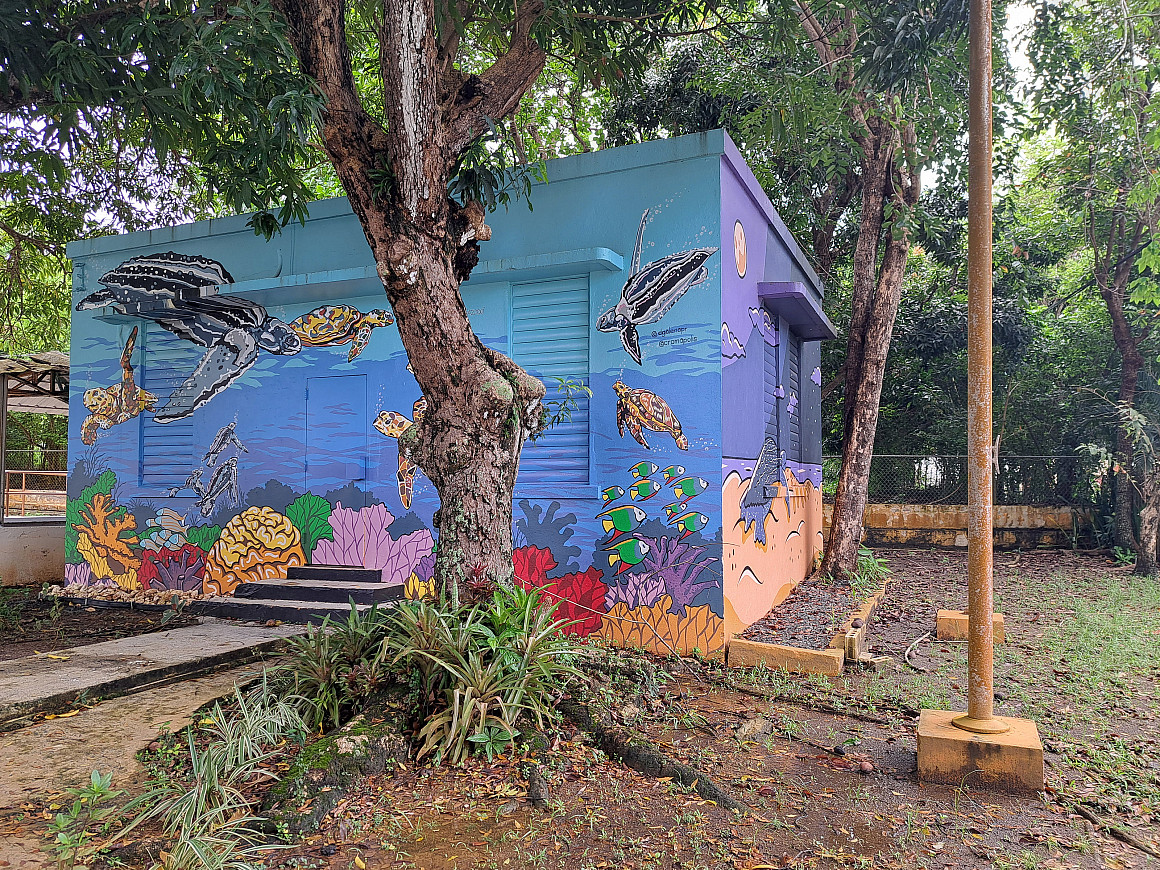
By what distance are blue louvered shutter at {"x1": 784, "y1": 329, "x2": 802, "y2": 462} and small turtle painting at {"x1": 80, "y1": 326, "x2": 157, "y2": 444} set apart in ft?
25.1

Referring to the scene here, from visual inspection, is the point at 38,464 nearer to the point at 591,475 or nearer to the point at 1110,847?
the point at 591,475

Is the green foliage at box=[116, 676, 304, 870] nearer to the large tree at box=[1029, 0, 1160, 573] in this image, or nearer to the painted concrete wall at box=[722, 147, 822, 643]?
the painted concrete wall at box=[722, 147, 822, 643]

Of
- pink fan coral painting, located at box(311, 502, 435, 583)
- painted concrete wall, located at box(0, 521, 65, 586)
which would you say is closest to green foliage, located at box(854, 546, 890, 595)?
pink fan coral painting, located at box(311, 502, 435, 583)

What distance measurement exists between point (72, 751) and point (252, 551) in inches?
155

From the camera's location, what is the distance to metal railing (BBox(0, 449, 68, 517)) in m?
14.2

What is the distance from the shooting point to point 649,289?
626 centimetres

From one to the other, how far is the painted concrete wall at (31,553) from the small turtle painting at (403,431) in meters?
6.65

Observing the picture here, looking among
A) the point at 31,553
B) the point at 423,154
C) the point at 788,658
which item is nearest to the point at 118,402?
the point at 31,553

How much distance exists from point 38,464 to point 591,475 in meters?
21.4

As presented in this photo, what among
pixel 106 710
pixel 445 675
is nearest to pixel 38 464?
pixel 106 710

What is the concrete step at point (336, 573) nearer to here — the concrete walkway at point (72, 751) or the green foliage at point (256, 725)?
the concrete walkway at point (72, 751)

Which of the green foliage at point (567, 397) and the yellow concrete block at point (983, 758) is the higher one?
the green foliage at point (567, 397)

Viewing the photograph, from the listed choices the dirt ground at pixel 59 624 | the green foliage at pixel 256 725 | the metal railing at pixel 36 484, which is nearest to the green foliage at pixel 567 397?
the green foliage at pixel 256 725

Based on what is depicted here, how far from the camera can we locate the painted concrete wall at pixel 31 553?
10.0 m
